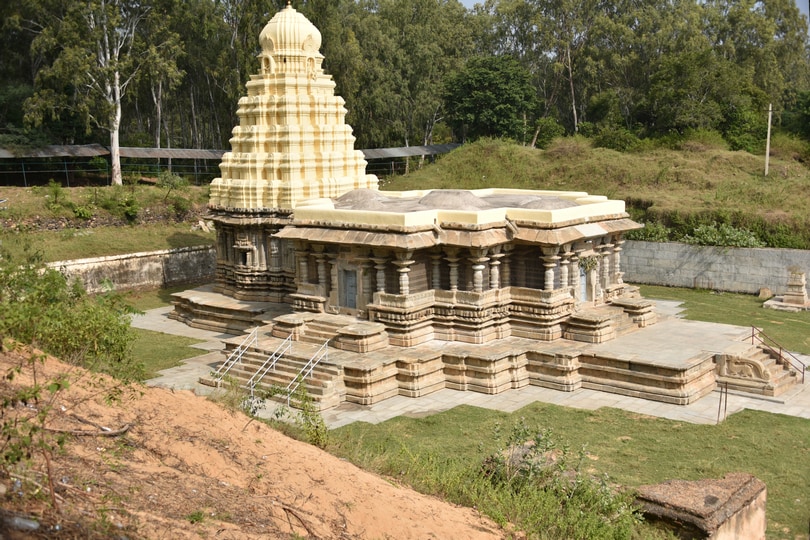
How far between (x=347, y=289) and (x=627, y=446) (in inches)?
316

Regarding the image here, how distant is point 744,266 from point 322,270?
48.9 feet

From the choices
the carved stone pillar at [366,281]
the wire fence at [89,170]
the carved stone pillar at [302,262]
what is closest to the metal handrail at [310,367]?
the carved stone pillar at [366,281]

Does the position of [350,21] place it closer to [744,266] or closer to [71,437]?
[744,266]

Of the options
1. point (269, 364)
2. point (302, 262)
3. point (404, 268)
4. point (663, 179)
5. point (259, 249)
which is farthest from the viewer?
point (663, 179)

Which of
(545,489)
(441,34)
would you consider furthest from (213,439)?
(441,34)

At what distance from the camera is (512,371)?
60.8 feet

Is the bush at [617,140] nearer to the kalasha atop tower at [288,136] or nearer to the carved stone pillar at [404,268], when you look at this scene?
the kalasha atop tower at [288,136]

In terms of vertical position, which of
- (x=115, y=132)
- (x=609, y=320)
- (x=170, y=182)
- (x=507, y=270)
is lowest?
(x=609, y=320)

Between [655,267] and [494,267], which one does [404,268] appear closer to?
[494,267]

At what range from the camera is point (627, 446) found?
14969 millimetres

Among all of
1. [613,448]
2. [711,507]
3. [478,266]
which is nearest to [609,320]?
[478,266]

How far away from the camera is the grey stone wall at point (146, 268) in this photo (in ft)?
92.9

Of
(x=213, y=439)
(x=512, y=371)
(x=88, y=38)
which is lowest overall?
(x=512, y=371)

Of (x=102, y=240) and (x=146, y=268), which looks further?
(x=102, y=240)
